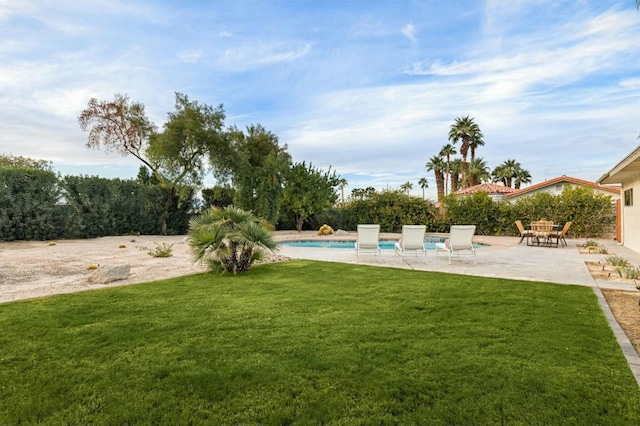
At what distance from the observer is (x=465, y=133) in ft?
137

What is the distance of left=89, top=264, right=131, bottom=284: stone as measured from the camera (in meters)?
7.11

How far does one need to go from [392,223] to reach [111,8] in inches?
684

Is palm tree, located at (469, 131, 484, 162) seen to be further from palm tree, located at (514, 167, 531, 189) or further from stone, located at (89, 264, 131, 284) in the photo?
stone, located at (89, 264, 131, 284)

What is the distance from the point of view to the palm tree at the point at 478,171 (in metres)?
44.7

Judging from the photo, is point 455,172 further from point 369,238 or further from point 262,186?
point 369,238

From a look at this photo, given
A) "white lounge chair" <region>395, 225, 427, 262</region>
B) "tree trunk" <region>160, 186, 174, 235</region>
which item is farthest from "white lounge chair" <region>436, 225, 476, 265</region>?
"tree trunk" <region>160, 186, 174, 235</region>

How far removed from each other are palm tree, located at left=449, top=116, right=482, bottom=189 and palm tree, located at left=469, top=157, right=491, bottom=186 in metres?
3.35

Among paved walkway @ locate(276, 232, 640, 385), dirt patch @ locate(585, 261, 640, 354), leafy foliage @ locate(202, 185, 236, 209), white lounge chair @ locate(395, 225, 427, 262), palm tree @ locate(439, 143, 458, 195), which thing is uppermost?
palm tree @ locate(439, 143, 458, 195)

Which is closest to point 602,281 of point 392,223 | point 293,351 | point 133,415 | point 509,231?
point 293,351

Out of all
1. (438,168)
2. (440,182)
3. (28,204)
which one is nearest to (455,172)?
(438,168)

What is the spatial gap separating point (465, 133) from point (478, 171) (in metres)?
6.19

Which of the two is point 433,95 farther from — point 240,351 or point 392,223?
point 240,351

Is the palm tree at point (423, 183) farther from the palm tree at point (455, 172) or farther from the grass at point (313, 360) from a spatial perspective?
the grass at point (313, 360)

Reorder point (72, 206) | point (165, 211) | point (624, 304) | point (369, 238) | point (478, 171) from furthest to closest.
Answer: point (478, 171)
point (165, 211)
point (72, 206)
point (369, 238)
point (624, 304)
